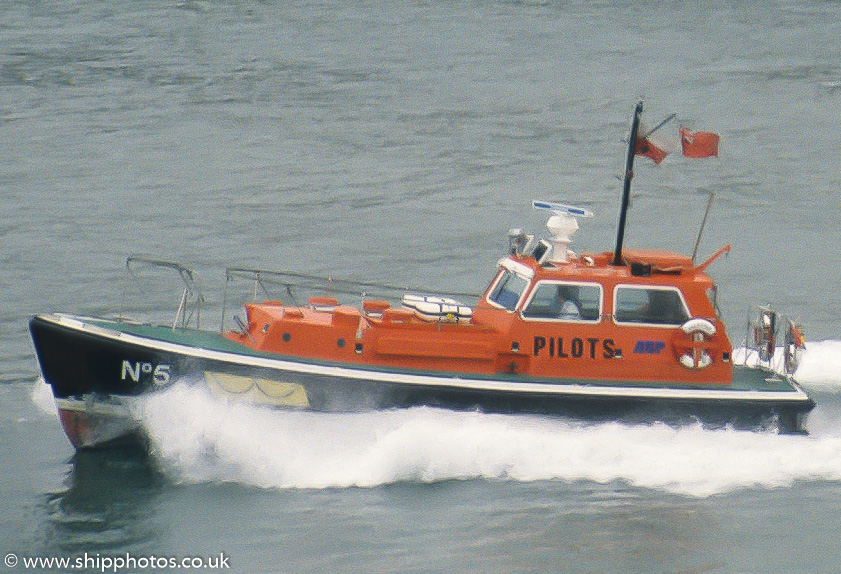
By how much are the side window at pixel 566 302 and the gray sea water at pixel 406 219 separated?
1153 mm

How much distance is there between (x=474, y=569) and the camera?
11.2m

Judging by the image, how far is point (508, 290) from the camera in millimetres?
14086

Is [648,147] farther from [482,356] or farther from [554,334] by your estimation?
[482,356]

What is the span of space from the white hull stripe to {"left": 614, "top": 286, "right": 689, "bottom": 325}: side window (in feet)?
2.52

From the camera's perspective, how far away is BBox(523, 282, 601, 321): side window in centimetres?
1369

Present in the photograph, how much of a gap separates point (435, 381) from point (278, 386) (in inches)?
62.3

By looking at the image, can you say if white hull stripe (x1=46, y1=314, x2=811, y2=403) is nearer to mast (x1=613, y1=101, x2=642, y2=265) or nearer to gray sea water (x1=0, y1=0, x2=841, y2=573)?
gray sea water (x1=0, y1=0, x2=841, y2=573)

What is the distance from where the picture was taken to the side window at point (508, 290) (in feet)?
45.5

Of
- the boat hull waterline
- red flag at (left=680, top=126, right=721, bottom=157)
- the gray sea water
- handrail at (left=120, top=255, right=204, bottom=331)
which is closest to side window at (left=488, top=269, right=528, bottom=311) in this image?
the boat hull waterline

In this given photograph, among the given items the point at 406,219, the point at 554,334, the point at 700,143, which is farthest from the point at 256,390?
the point at 406,219

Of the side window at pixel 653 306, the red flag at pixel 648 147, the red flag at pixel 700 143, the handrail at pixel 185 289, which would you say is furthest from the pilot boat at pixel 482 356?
the red flag at pixel 700 143

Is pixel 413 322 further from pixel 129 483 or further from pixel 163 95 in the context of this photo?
pixel 163 95

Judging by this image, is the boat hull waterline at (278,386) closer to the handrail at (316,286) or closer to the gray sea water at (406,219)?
the gray sea water at (406,219)

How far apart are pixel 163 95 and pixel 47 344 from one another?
18.0 meters
